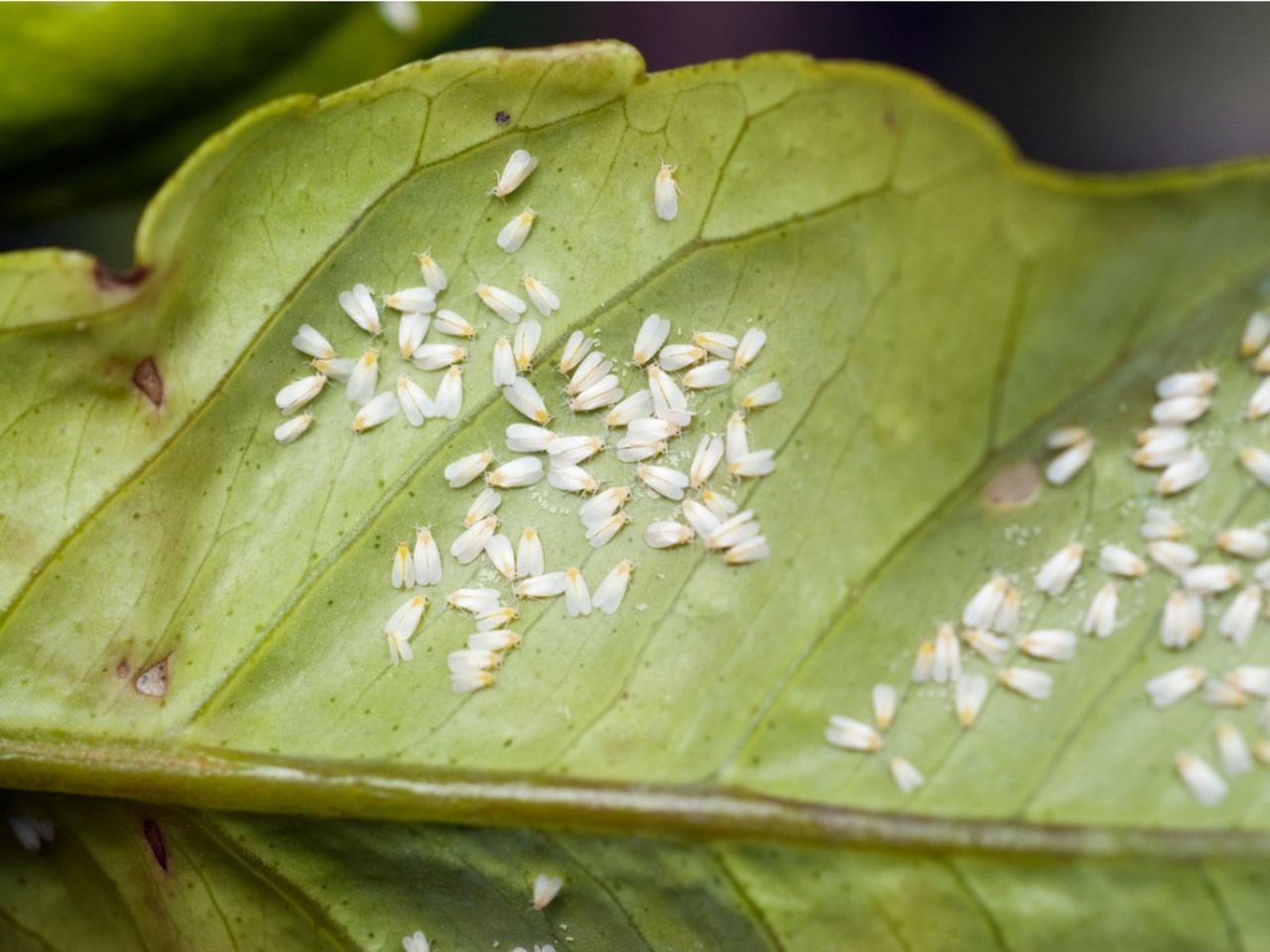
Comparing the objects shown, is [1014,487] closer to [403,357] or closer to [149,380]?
[403,357]

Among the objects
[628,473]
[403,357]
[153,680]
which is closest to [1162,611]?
[628,473]

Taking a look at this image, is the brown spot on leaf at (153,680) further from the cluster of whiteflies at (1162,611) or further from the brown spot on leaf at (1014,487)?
the brown spot on leaf at (1014,487)

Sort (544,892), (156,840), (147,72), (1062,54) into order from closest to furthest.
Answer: (544,892), (156,840), (147,72), (1062,54)

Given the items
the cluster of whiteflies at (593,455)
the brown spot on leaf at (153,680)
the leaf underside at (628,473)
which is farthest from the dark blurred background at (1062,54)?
the brown spot on leaf at (153,680)

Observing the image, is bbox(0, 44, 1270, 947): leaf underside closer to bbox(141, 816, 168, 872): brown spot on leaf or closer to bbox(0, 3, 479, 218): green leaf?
bbox(141, 816, 168, 872): brown spot on leaf

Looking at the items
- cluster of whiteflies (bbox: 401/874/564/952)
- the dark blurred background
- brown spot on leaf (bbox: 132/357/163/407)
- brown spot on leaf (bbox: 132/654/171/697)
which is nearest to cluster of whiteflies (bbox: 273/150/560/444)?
brown spot on leaf (bbox: 132/357/163/407)

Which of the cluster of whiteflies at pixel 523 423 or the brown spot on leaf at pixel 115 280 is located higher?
the brown spot on leaf at pixel 115 280
